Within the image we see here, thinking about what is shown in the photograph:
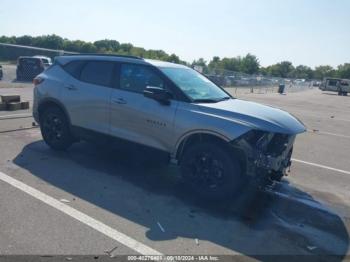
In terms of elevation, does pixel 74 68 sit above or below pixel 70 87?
above

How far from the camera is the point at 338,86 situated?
5247cm

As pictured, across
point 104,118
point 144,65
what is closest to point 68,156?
point 104,118

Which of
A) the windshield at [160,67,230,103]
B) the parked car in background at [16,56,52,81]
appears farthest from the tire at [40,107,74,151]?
the parked car in background at [16,56,52,81]

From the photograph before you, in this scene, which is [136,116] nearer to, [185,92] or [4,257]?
[185,92]

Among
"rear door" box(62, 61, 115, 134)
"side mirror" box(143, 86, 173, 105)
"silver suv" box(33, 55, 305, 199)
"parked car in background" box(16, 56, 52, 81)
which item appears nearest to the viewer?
"silver suv" box(33, 55, 305, 199)

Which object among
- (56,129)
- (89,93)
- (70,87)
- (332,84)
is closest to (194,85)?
(89,93)

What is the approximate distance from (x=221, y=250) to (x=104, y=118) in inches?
118

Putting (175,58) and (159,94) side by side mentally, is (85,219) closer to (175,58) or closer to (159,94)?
(159,94)

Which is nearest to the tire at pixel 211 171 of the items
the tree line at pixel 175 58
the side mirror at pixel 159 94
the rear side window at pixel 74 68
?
the side mirror at pixel 159 94

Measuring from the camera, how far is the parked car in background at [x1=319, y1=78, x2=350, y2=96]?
5122 cm

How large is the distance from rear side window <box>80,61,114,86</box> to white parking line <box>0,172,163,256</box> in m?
2.00

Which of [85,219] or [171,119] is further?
[171,119]

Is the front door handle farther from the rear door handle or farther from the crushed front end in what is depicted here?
the crushed front end

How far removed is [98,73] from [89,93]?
0.37 m
